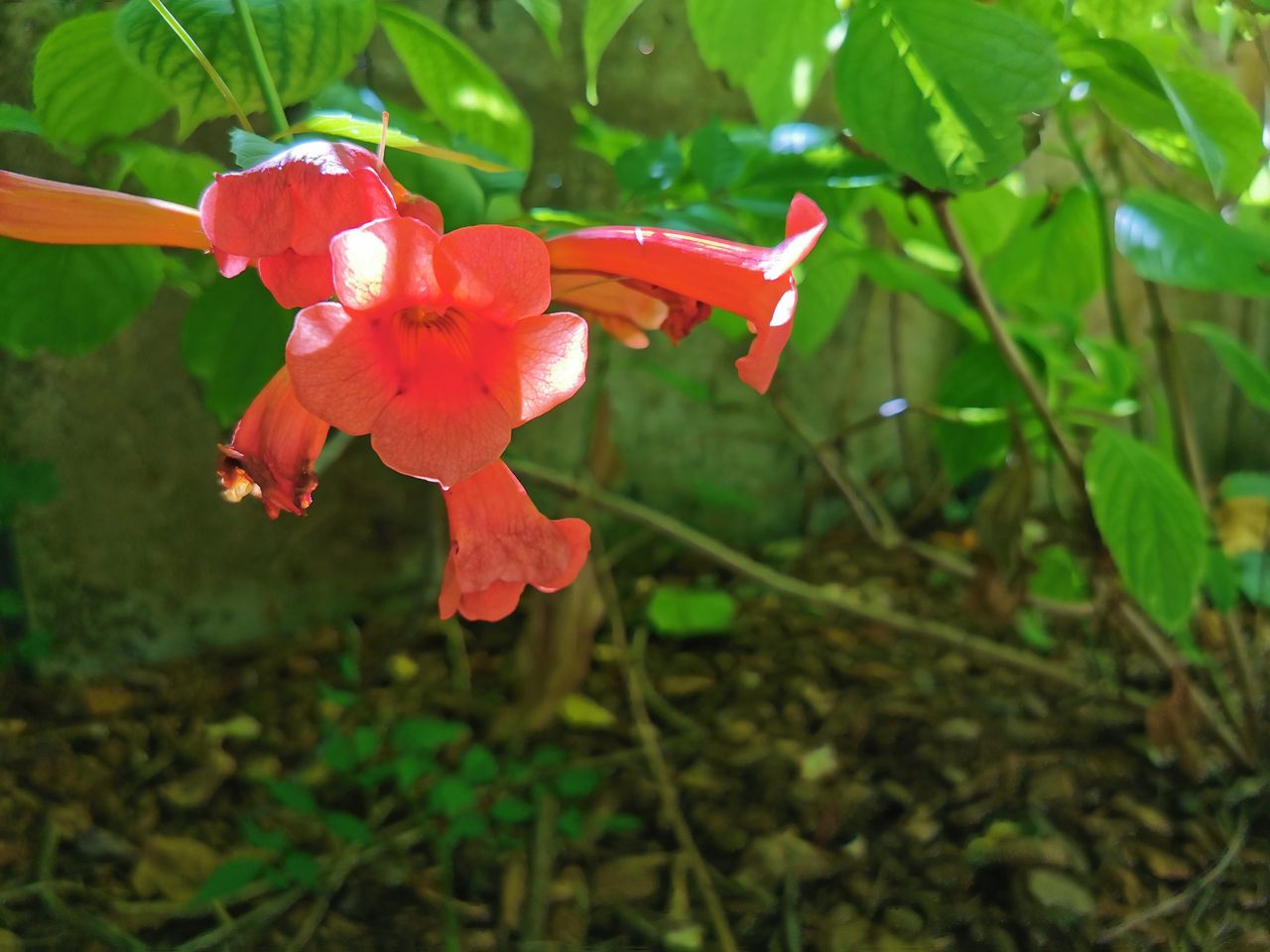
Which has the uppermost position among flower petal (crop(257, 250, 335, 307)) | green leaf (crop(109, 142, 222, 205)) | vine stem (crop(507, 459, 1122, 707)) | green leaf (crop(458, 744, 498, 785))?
flower petal (crop(257, 250, 335, 307))

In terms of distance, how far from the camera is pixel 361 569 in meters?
1.56

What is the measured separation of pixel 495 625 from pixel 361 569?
0.25 m

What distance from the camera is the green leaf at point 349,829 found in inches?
40.3

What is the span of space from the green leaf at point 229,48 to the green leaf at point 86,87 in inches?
3.5

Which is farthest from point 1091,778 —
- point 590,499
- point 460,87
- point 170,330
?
point 170,330

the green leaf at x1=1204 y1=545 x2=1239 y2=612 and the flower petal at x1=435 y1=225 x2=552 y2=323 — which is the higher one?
the flower petal at x1=435 y1=225 x2=552 y2=323

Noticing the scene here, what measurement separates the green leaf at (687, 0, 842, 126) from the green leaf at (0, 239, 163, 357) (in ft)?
1.44

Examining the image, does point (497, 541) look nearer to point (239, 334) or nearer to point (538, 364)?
point (538, 364)

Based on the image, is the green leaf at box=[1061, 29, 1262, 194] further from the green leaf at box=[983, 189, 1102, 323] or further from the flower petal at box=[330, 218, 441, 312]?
the flower petal at box=[330, 218, 441, 312]

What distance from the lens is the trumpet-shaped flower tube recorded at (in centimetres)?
38

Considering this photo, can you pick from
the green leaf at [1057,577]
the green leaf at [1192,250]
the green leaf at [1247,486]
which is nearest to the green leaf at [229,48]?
the green leaf at [1192,250]

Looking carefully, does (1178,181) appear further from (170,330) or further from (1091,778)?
(170,330)

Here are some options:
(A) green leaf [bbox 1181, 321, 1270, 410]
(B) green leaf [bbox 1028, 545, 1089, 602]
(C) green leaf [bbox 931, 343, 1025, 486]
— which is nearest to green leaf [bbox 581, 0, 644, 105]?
(C) green leaf [bbox 931, 343, 1025, 486]

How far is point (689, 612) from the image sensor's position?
1.50 meters
